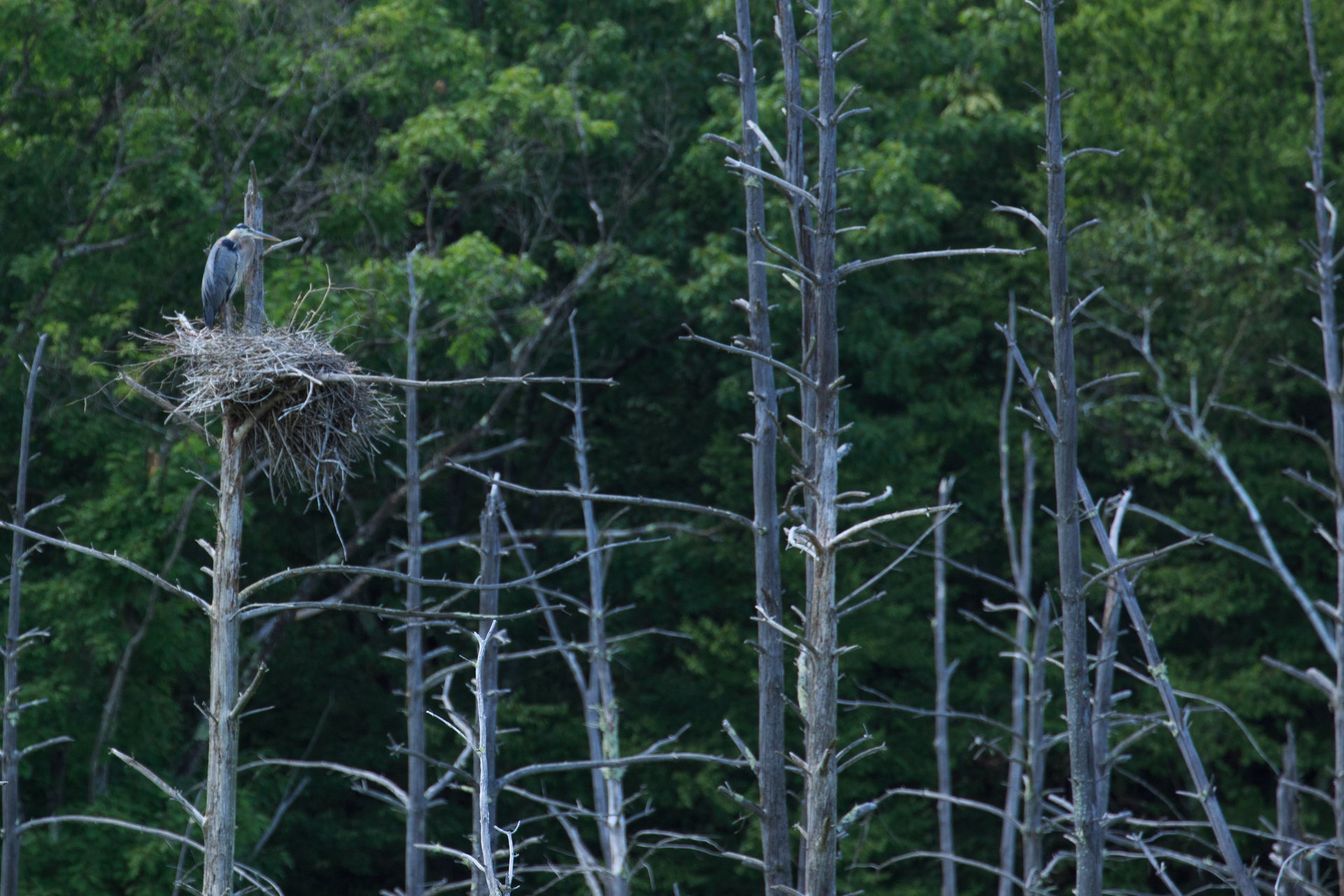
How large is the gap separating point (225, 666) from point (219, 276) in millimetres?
2054

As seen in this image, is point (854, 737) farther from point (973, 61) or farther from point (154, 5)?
point (154, 5)

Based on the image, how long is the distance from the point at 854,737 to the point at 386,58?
28.6 ft

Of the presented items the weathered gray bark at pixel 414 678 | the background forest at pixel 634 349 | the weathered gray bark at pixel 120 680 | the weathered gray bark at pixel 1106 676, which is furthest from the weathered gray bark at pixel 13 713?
the weathered gray bark at pixel 1106 676

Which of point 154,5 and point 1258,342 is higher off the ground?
point 154,5

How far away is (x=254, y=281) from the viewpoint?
7.76m

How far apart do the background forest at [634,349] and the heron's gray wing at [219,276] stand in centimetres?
445

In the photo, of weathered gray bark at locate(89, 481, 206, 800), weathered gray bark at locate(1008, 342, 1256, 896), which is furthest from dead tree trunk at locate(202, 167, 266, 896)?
weathered gray bark at locate(89, 481, 206, 800)

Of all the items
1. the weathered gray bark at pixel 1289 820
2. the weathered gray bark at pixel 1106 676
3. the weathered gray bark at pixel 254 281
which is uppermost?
the weathered gray bark at pixel 254 281

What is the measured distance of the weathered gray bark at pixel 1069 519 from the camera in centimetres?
802

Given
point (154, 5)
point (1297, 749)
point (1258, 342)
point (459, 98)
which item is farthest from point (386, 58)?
point (1297, 749)

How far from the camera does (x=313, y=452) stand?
7.45 meters

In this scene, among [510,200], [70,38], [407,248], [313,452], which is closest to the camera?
[313,452]

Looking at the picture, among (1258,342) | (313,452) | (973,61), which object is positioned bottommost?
(313,452)

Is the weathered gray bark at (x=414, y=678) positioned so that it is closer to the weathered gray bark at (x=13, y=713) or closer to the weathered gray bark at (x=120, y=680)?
the weathered gray bark at (x=120, y=680)
